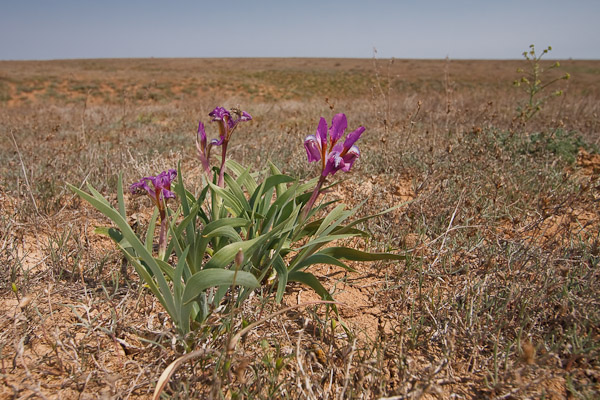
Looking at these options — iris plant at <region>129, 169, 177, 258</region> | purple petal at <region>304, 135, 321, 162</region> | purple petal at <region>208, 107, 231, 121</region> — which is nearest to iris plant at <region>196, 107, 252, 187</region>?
purple petal at <region>208, 107, 231, 121</region>

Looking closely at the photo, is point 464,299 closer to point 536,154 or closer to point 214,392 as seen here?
point 214,392

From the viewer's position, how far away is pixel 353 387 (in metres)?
1.30

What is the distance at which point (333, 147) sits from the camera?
1.40 metres

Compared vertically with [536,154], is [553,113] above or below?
above

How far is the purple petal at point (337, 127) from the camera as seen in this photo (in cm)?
135

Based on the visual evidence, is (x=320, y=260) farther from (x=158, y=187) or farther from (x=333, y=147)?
(x=158, y=187)

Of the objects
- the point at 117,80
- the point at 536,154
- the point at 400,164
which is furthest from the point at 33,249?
the point at 117,80

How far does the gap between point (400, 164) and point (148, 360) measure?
289 centimetres

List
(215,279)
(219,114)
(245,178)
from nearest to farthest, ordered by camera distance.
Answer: (215,279) < (219,114) < (245,178)

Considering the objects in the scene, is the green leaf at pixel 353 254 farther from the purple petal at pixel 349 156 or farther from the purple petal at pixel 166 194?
the purple petal at pixel 166 194

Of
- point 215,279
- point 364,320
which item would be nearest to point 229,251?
point 215,279

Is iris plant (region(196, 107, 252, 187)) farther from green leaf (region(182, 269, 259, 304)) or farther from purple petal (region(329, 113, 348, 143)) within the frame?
green leaf (region(182, 269, 259, 304))

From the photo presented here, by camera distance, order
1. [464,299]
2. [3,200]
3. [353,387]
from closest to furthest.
A: [353,387]
[464,299]
[3,200]

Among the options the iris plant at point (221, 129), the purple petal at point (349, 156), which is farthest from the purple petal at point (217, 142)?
the purple petal at point (349, 156)
